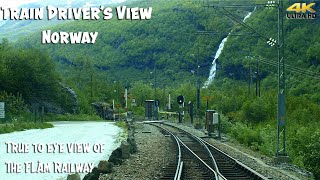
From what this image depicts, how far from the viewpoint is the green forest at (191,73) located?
41750mm

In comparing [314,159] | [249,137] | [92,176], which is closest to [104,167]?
[92,176]

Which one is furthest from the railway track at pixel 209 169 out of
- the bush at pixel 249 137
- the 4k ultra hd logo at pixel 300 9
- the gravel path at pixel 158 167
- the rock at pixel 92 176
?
the 4k ultra hd logo at pixel 300 9

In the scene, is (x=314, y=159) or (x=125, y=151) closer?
(x=314, y=159)

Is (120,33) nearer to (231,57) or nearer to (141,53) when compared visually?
(141,53)

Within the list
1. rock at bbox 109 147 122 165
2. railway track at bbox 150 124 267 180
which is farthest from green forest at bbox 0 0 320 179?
rock at bbox 109 147 122 165

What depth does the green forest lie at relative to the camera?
137 feet

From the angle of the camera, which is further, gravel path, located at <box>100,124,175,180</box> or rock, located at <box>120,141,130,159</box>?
rock, located at <box>120,141,130,159</box>

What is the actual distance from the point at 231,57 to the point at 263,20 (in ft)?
44.8

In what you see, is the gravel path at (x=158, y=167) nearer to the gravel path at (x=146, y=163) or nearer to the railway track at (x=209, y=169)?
the gravel path at (x=146, y=163)

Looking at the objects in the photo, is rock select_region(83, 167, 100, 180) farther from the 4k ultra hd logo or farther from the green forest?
the 4k ultra hd logo

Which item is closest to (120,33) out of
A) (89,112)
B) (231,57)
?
(231,57)

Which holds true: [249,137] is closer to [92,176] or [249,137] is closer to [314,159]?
[314,159]

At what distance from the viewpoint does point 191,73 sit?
15938 centimetres

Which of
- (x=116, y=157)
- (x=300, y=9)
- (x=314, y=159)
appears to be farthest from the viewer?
(x=300, y=9)
